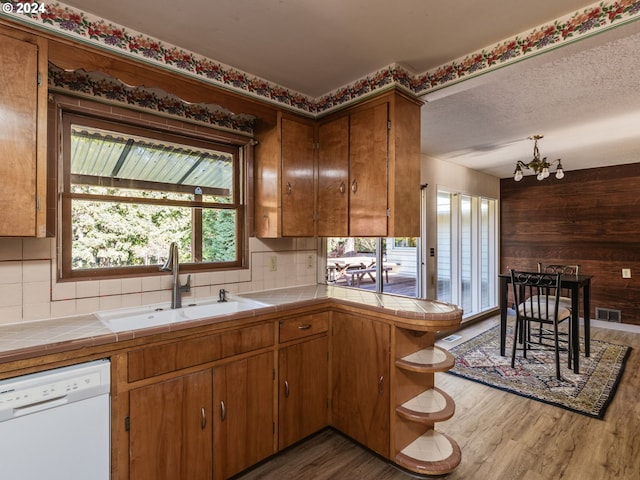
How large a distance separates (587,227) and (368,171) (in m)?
4.60

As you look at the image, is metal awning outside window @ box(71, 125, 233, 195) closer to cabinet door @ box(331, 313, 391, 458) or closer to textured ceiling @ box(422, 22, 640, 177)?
cabinet door @ box(331, 313, 391, 458)

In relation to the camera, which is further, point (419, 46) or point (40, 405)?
point (419, 46)

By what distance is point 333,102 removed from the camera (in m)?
2.51

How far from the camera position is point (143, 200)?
2127 mm

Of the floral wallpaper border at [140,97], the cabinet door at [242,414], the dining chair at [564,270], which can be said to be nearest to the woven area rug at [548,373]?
the dining chair at [564,270]

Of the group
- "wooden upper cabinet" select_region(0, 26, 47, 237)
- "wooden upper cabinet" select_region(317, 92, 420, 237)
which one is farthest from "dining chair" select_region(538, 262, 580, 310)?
"wooden upper cabinet" select_region(0, 26, 47, 237)

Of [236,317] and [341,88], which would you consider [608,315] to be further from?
[236,317]

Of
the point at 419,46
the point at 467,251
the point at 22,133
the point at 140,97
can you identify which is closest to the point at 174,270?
the point at 22,133

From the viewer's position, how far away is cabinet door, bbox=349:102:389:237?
86.7 inches

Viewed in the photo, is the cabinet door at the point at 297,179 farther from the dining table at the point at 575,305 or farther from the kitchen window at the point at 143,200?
the dining table at the point at 575,305

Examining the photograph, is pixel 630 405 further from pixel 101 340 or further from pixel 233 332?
pixel 101 340

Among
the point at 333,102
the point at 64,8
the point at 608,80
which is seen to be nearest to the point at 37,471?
the point at 64,8

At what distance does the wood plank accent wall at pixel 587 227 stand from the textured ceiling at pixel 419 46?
7.32 ft

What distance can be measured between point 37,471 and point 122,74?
1.78 metres
